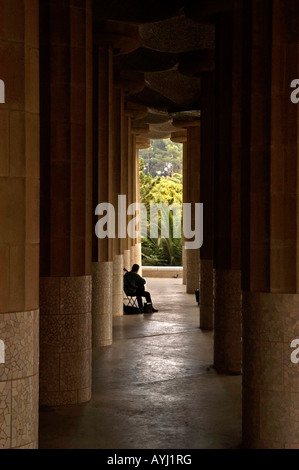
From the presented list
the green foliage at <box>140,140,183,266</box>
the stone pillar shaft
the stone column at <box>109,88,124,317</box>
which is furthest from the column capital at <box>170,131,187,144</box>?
the green foliage at <box>140,140,183,266</box>

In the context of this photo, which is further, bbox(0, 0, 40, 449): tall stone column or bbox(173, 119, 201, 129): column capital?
bbox(173, 119, 201, 129): column capital

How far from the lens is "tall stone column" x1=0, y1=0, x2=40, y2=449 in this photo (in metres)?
4.43

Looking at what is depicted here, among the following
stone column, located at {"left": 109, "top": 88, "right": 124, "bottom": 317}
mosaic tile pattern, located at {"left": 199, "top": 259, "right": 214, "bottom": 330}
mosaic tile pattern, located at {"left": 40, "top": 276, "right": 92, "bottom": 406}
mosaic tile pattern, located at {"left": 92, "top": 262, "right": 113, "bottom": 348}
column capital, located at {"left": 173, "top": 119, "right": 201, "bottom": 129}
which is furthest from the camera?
column capital, located at {"left": 173, "top": 119, "right": 201, "bottom": 129}

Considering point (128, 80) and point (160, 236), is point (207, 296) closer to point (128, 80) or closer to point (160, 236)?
point (128, 80)

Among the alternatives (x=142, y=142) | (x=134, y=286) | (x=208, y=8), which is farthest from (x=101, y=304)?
(x=142, y=142)

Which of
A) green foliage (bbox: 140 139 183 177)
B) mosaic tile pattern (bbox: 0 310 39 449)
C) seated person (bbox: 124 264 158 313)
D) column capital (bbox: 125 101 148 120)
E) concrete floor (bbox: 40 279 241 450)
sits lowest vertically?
concrete floor (bbox: 40 279 241 450)

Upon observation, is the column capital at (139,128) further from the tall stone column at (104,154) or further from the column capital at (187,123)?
the tall stone column at (104,154)

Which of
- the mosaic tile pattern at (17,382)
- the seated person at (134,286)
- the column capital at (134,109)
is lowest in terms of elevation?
the seated person at (134,286)

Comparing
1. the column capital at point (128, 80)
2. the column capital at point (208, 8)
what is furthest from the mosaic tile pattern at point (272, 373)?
the column capital at point (128, 80)

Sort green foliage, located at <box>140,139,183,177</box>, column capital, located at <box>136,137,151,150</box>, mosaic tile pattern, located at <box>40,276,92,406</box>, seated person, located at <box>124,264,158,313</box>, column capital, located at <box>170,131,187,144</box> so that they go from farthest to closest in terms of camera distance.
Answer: green foliage, located at <box>140,139,183,177</box>, column capital, located at <box>136,137,151,150</box>, column capital, located at <box>170,131,187,144</box>, seated person, located at <box>124,264,158,313</box>, mosaic tile pattern, located at <box>40,276,92,406</box>

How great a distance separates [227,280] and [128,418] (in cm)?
348

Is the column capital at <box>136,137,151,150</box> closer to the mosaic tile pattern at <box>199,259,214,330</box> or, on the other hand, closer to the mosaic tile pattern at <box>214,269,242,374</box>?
the mosaic tile pattern at <box>199,259,214,330</box>

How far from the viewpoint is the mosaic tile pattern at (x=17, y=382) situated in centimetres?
441

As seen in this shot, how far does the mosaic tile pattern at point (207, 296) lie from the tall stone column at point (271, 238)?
844cm
